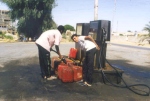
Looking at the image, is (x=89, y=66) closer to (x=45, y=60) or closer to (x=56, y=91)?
(x=56, y=91)

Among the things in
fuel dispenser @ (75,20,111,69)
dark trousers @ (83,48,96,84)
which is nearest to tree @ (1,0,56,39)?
fuel dispenser @ (75,20,111,69)

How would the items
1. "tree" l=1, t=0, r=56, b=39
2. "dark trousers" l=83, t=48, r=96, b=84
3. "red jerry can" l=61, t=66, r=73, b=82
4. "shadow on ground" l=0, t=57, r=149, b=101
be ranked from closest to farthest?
"shadow on ground" l=0, t=57, r=149, b=101 < "dark trousers" l=83, t=48, r=96, b=84 < "red jerry can" l=61, t=66, r=73, b=82 < "tree" l=1, t=0, r=56, b=39

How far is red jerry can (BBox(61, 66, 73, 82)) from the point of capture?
6220 millimetres

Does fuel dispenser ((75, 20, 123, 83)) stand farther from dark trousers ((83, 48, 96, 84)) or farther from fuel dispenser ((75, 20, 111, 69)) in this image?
dark trousers ((83, 48, 96, 84))

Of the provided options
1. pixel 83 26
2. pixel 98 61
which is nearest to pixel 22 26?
pixel 83 26

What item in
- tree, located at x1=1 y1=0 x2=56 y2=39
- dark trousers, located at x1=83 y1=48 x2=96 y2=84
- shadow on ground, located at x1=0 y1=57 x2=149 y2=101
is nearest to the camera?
shadow on ground, located at x1=0 y1=57 x2=149 y2=101

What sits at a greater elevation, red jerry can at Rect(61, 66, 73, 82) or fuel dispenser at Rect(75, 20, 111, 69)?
fuel dispenser at Rect(75, 20, 111, 69)

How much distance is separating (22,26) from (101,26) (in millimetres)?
30178

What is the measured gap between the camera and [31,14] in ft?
112

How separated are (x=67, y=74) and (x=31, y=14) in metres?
29.6

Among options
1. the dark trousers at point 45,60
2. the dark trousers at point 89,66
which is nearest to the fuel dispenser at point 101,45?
the dark trousers at point 89,66

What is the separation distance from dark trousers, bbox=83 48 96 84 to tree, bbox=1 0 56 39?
2921cm

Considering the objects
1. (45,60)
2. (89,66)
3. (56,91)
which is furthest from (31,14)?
(56,91)

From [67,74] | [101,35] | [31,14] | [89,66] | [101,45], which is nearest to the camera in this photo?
[89,66]
